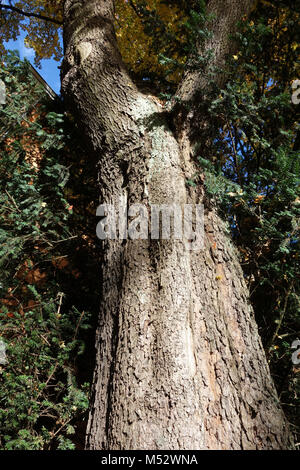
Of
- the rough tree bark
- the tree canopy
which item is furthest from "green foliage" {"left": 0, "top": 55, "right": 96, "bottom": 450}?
the rough tree bark

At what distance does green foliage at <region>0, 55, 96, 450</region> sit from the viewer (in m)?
2.43

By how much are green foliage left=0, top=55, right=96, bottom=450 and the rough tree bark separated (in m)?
0.63

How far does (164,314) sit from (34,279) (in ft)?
6.17

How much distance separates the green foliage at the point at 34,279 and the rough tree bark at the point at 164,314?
63 cm

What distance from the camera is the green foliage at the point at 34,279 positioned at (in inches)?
95.7

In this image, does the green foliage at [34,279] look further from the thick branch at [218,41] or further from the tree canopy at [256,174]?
the thick branch at [218,41]

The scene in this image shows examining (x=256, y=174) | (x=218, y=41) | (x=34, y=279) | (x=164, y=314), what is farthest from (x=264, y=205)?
(x=34, y=279)

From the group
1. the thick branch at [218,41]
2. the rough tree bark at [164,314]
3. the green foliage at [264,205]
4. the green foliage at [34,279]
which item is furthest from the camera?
the thick branch at [218,41]

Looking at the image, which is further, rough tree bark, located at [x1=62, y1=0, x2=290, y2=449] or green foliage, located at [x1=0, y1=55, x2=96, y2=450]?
green foliage, located at [x1=0, y1=55, x2=96, y2=450]

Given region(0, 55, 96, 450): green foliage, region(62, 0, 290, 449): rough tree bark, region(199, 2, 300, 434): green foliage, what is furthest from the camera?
region(199, 2, 300, 434): green foliage

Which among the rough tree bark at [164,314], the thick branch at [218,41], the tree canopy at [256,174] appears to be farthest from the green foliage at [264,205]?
the rough tree bark at [164,314]

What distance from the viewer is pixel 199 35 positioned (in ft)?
9.60

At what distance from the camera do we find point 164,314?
1.98 metres

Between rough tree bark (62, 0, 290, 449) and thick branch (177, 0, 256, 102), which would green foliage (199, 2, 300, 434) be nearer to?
thick branch (177, 0, 256, 102)
